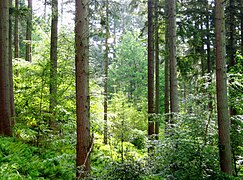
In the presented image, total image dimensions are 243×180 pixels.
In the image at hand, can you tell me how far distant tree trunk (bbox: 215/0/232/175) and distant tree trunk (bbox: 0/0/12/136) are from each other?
5888 mm

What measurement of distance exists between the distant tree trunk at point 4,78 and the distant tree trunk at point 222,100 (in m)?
5.89

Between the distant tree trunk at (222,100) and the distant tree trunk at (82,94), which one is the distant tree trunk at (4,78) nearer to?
the distant tree trunk at (82,94)

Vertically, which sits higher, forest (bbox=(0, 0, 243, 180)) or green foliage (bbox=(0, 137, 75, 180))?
forest (bbox=(0, 0, 243, 180))

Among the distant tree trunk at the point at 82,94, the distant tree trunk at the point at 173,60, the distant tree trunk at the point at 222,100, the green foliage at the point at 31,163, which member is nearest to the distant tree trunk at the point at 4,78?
the green foliage at the point at 31,163

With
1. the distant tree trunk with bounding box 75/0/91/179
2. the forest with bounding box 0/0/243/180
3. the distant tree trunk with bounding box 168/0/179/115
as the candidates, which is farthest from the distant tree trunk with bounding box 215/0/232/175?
the distant tree trunk with bounding box 75/0/91/179

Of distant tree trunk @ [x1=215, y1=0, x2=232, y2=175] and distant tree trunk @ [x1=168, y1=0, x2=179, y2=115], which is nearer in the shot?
distant tree trunk @ [x1=215, y1=0, x2=232, y2=175]

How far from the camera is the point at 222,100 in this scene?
6.95 m

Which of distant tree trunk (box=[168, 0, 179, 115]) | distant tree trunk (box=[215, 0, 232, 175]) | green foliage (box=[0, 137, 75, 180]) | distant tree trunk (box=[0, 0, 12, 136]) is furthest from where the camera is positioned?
distant tree trunk (box=[168, 0, 179, 115])

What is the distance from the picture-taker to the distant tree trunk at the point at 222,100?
6.76m

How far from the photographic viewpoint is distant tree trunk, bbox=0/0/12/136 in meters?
8.68

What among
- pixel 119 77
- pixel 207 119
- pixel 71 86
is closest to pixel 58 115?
pixel 71 86

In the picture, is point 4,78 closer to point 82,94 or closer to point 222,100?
point 82,94

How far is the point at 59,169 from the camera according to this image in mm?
7215

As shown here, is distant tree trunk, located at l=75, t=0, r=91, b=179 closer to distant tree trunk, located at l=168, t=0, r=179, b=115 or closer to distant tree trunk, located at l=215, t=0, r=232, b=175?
distant tree trunk, located at l=215, t=0, r=232, b=175
